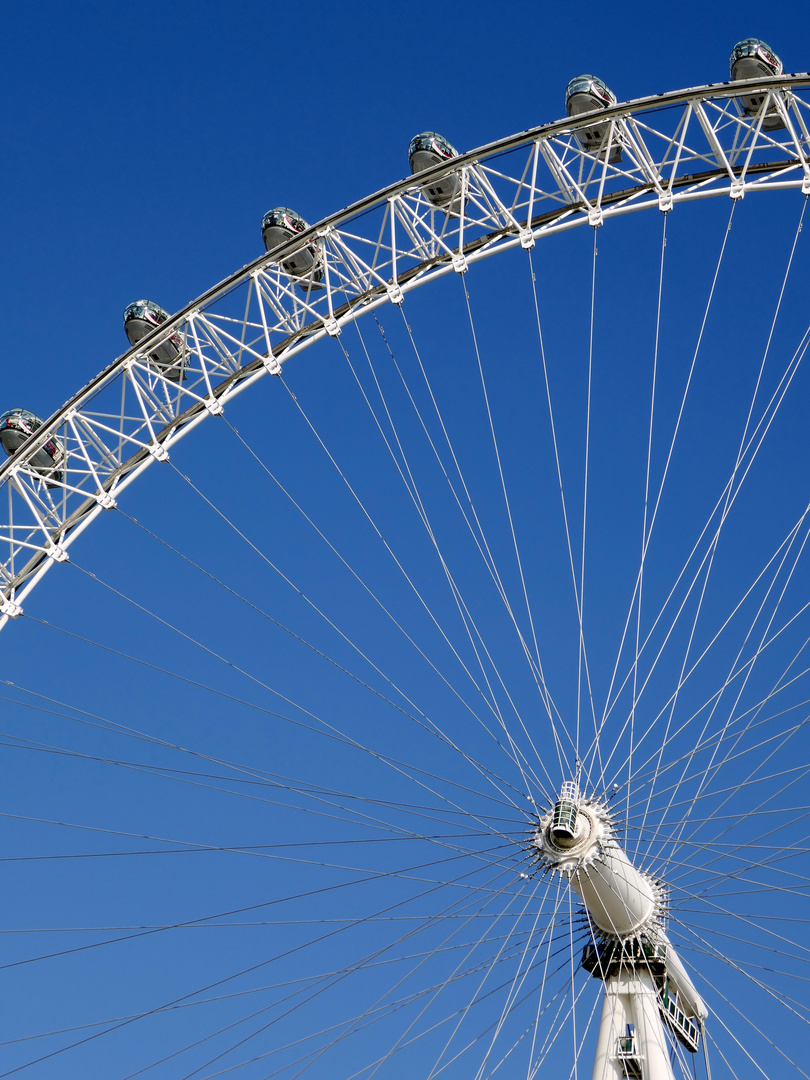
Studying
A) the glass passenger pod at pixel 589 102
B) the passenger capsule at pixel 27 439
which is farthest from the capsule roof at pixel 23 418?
the glass passenger pod at pixel 589 102

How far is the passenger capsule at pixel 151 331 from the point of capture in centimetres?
3189

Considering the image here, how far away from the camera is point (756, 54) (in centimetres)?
3086

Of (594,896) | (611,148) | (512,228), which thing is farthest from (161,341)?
(594,896)

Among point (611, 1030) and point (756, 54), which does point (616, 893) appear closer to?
point (611, 1030)

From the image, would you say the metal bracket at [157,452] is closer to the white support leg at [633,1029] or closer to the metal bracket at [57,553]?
the metal bracket at [57,553]

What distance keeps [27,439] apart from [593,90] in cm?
1342

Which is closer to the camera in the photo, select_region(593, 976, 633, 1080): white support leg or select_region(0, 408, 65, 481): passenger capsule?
select_region(593, 976, 633, 1080): white support leg

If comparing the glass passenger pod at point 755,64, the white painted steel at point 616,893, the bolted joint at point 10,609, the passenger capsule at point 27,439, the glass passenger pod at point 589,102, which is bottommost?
the white painted steel at point 616,893

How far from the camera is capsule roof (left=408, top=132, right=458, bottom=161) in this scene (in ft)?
104

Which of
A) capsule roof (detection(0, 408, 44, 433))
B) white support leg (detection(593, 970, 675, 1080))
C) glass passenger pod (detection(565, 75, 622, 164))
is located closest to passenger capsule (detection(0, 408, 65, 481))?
capsule roof (detection(0, 408, 44, 433))

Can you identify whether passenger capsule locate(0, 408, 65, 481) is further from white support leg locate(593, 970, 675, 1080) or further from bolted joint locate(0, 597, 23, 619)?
white support leg locate(593, 970, 675, 1080)

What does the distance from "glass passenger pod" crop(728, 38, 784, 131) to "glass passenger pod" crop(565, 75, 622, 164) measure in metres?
2.46

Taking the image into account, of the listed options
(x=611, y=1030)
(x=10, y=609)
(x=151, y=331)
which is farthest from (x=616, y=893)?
(x=151, y=331)

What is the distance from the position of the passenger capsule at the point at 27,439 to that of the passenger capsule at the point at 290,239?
595 cm
